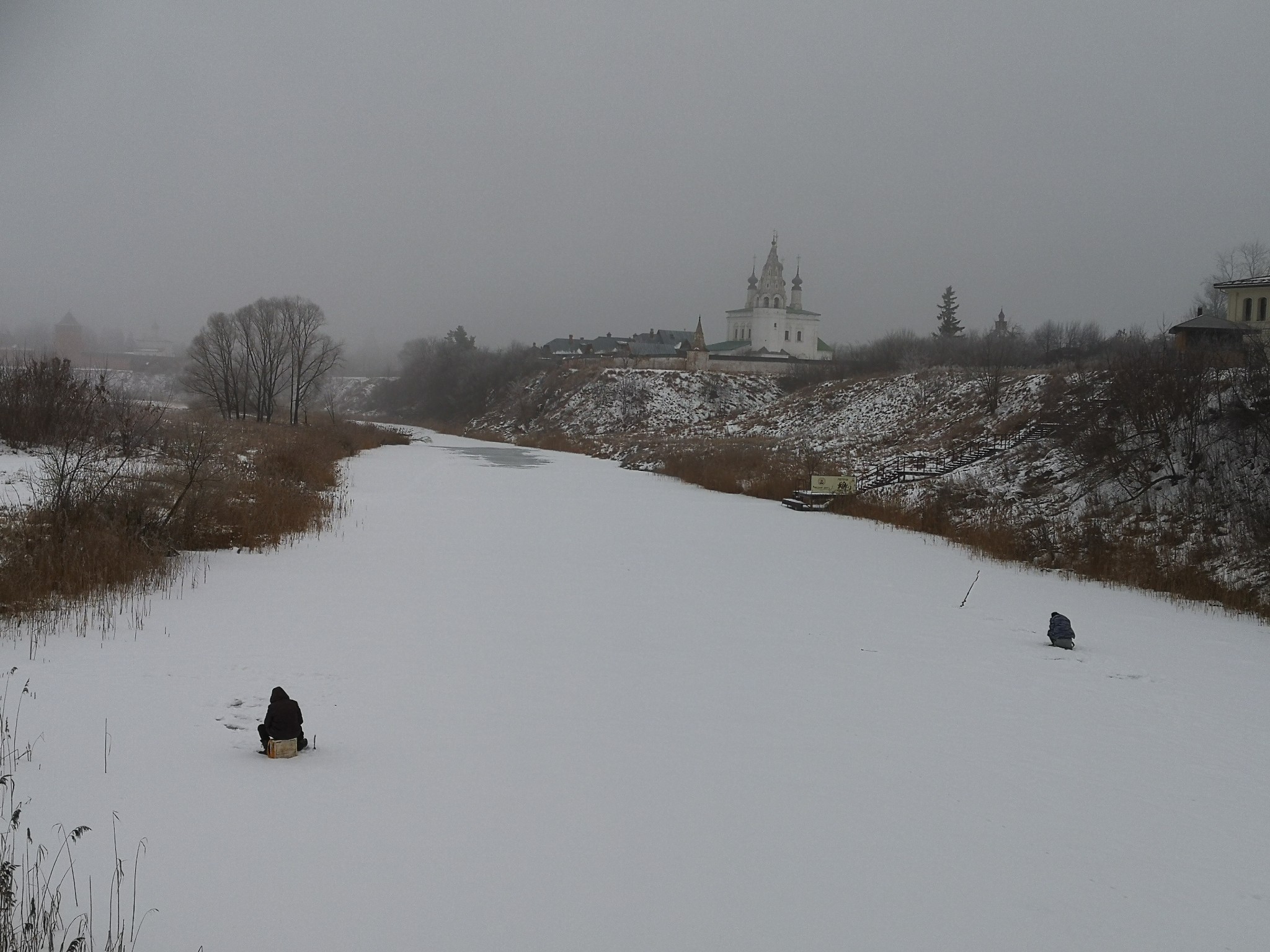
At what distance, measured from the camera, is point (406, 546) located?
15.9 meters

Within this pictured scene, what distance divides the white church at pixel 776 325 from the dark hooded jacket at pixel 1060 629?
97006 millimetres

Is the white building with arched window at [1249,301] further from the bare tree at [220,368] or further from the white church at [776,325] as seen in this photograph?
the white church at [776,325]

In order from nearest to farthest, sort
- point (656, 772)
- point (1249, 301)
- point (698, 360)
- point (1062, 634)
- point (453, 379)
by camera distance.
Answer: point (656, 772), point (1062, 634), point (1249, 301), point (698, 360), point (453, 379)

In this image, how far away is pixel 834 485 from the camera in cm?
2617

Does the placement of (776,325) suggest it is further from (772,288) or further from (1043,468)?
(1043,468)

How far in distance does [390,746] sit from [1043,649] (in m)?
7.27

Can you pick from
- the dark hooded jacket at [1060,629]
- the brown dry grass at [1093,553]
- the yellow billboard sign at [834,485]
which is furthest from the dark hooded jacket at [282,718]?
the yellow billboard sign at [834,485]

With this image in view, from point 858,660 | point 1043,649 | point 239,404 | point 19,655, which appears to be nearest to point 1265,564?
point 1043,649

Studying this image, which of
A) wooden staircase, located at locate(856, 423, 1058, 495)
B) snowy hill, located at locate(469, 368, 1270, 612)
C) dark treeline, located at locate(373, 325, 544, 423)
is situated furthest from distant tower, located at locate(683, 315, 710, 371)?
wooden staircase, located at locate(856, 423, 1058, 495)

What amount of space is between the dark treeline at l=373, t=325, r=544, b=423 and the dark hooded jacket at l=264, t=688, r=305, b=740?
86116 millimetres

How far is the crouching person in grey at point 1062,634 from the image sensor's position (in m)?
10.2

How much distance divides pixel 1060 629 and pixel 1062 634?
71 millimetres

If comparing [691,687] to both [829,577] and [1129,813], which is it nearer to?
[1129,813]

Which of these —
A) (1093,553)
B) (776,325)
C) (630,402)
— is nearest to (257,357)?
(630,402)
